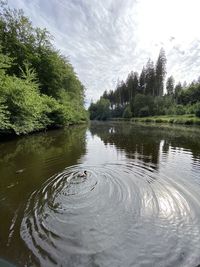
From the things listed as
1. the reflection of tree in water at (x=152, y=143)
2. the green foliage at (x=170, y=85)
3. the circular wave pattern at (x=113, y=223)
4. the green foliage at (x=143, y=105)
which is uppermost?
the green foliage at (x=170, y=85)

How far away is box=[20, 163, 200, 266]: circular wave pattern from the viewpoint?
2434 millimetres

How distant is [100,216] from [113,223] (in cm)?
31

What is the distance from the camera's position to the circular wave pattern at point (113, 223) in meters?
2.43

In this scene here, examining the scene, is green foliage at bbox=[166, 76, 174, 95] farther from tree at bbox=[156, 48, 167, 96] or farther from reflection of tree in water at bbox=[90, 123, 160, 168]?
reflection of tree in water at bbox=[90, 123, 160, 168]

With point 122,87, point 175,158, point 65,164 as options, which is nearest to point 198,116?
point 175,158

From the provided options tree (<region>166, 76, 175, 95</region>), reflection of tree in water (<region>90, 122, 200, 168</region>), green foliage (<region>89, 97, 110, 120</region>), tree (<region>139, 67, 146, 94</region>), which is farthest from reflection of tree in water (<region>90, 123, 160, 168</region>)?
green foliage (<region>89, 97, 110, 120</region>)

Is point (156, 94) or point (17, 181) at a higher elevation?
point (156, 94)

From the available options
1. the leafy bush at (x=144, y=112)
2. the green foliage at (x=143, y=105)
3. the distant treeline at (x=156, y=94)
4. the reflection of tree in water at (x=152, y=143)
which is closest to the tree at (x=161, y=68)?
the distant treeline at (x=156, y=94)

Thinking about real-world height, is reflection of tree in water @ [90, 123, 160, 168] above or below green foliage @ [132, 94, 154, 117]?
below

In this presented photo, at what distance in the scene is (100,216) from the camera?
3.37 metres

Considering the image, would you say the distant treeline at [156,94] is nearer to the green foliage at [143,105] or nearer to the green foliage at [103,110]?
the green foliage at [143,105]

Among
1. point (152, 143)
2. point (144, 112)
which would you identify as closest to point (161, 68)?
point (144, 112)

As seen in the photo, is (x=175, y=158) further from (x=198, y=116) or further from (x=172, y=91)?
(x=172, y=91)

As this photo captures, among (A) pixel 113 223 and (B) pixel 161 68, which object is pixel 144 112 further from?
(A) pixel 113 223
